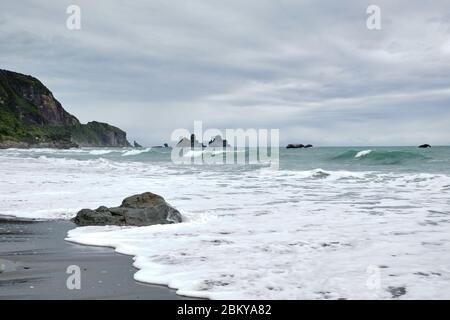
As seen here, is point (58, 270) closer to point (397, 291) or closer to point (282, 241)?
point (282, 241)

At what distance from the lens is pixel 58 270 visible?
6.01 metres

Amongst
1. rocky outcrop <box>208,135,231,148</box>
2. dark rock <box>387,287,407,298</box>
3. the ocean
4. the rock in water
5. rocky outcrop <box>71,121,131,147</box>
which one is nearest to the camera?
dark rock <box>387,287,407,298</box>

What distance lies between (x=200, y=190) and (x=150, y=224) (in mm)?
7237

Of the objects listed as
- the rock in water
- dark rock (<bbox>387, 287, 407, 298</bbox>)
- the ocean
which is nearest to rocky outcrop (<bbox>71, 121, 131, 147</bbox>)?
the ocean

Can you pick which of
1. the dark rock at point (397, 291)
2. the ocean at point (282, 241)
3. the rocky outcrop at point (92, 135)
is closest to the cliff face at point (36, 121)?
the rocky outcrop at point (92, 135)

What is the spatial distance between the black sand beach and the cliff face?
9476 cm

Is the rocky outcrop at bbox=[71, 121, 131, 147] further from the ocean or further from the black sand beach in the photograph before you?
the black sand beach

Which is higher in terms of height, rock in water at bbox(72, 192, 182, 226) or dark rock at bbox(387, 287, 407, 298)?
rock in water at bbox(72, 192, 182, 226)

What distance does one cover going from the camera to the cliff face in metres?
112

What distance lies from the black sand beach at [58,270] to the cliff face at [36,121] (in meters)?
94.8

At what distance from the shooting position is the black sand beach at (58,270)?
506cm

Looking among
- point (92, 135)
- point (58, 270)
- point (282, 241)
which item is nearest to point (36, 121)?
point (92, 135)

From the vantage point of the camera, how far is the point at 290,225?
377 inches

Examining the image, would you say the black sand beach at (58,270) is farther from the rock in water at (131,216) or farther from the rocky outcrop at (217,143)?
the rocky outcrop at (217,143)
